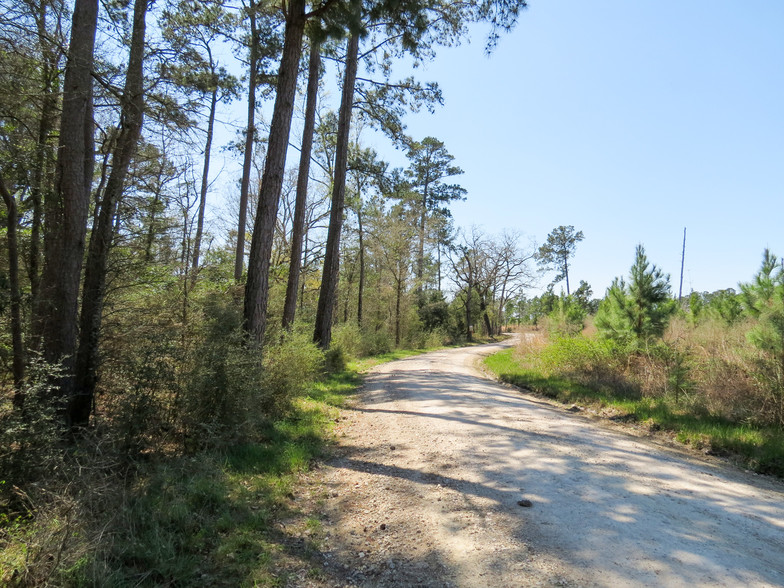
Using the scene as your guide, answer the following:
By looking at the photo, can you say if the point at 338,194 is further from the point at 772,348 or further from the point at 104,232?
the point at 772,348

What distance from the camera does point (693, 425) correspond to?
23.3ft

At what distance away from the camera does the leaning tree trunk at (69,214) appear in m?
5.65

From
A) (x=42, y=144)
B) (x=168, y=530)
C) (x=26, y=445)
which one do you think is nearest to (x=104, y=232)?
(x=42, y=144)

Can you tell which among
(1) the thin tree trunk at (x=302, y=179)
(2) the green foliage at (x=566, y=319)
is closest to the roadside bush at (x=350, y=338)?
(1) the thin tree trunk at (x=302, y=179)

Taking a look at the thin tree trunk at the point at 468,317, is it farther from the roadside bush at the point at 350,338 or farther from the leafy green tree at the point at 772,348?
the leafy green tree at the point at 772,348

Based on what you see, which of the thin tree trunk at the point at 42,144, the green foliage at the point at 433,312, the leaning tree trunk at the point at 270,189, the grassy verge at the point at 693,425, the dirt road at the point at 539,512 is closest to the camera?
the dirt road at the point at 539,512

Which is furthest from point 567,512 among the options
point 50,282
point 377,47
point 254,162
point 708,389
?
point 254,162

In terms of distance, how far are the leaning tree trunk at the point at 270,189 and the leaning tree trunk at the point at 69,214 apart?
290 cm

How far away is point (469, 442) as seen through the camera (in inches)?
248

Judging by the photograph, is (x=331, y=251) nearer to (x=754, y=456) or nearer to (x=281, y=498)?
(x=281, y=498)

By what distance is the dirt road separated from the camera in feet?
9.97

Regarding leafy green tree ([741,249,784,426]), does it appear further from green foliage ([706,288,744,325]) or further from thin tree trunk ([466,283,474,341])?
thin tree trunk ([466,283,474,341])

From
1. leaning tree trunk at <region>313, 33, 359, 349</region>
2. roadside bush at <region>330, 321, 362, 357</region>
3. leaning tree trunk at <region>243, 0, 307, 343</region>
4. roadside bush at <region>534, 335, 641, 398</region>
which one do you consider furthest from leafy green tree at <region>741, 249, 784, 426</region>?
roadside bush at <region>330, 321, 362, 357</region>

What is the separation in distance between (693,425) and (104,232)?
9.96 meters
